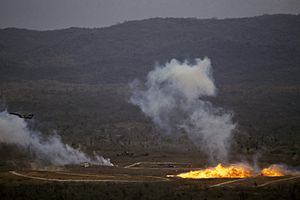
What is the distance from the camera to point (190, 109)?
10756 centimetres

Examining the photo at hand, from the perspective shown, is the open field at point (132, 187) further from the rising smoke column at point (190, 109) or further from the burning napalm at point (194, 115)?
the rising smoke column at point (190, 109)

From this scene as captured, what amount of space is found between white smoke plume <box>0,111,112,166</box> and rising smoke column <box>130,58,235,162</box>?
59.3 ft

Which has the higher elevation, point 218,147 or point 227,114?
point 227,114

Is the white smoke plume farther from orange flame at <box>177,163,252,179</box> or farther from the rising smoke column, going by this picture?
the rising smoke column

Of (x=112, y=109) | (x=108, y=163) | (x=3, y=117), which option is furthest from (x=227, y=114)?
(x=3, y=117)

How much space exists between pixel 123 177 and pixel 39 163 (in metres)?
16.4

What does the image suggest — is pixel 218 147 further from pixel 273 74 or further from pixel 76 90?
pixel 273 74

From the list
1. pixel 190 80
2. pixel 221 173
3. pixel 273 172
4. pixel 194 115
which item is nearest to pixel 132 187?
pixel 221 173

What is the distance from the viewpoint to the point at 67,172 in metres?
58.1

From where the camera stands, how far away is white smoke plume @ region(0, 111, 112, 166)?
68.2 m

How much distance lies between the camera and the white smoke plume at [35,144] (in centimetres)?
6825

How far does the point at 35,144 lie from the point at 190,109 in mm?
42799

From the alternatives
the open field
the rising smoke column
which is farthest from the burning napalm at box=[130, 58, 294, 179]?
the open field

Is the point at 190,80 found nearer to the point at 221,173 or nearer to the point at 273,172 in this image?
the point at 273,172
